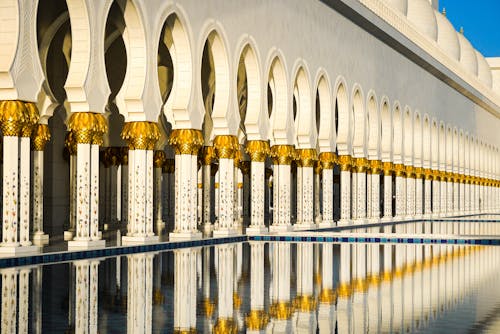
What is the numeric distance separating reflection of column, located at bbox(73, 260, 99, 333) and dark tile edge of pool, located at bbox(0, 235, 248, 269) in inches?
11.7

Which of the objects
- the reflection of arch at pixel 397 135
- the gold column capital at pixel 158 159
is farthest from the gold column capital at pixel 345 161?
the reflection of arch at pixel 397 135

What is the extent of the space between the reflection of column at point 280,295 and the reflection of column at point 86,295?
899 mm

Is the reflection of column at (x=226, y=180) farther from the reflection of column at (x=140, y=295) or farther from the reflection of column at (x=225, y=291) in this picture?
the reflection of column at (x=140, y=295)

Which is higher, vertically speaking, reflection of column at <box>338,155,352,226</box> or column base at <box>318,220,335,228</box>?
reflection of column at <box>338,155,352,226</box>

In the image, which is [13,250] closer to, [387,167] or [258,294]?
[258,294]

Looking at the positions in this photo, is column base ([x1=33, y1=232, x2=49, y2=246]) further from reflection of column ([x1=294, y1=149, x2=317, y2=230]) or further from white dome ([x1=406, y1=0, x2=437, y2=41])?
white dome ([x1=406, y1=0, x2=437, y2=41])

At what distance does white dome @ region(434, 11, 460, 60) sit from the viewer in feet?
97.0

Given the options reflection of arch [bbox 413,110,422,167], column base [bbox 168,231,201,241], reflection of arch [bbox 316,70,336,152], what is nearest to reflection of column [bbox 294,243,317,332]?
column base [bbox 168,231,201,241]

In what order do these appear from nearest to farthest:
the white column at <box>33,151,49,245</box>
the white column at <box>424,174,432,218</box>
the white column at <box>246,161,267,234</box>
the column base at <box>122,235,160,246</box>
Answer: the column base at <box>122,235,160,246</box> → the white column at <box>33,151,49,245</box> → the white column at <box>246,161,267,234</box> → the white column at <box>424,174,432,218</box>

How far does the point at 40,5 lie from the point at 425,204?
51.6ft

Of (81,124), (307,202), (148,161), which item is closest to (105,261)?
(81,124)

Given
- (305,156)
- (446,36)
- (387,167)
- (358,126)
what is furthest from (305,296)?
(446,36)

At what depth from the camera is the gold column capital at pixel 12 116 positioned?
26.4 feet

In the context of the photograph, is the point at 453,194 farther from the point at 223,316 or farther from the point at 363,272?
the point at 223,316
